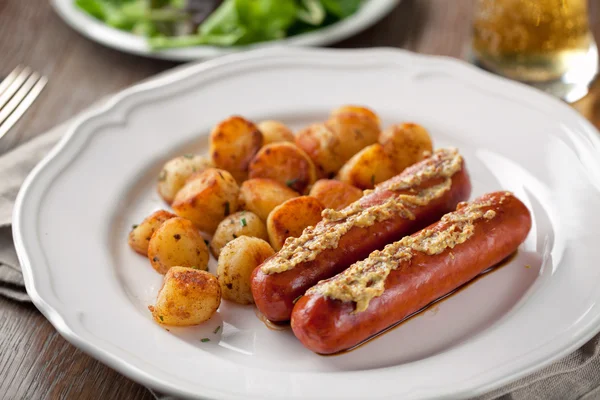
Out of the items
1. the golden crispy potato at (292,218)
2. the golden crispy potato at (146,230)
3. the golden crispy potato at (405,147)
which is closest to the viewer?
the golden crispy potato at (292,218)

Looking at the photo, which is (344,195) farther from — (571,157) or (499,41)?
(499,41)

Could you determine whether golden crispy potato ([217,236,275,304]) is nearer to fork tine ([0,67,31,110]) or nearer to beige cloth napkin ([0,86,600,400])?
beige cloth napkin ([0,86,600,400])

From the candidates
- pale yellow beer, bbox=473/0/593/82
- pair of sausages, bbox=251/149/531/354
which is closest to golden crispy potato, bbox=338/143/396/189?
pair of sausages, bbox=251/149/531/354

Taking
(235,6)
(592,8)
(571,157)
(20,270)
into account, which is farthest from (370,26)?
(20,270)

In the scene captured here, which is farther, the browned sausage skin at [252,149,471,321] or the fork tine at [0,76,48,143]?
the fork tine at [0,76,48,143]

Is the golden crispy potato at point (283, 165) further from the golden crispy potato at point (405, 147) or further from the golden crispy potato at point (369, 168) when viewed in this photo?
the golden crispy potato at point (405, 147)

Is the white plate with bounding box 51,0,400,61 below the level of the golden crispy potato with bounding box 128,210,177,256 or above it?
above

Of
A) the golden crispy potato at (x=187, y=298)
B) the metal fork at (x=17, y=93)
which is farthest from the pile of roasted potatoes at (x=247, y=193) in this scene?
the metal fork at (x=17, y=93)
